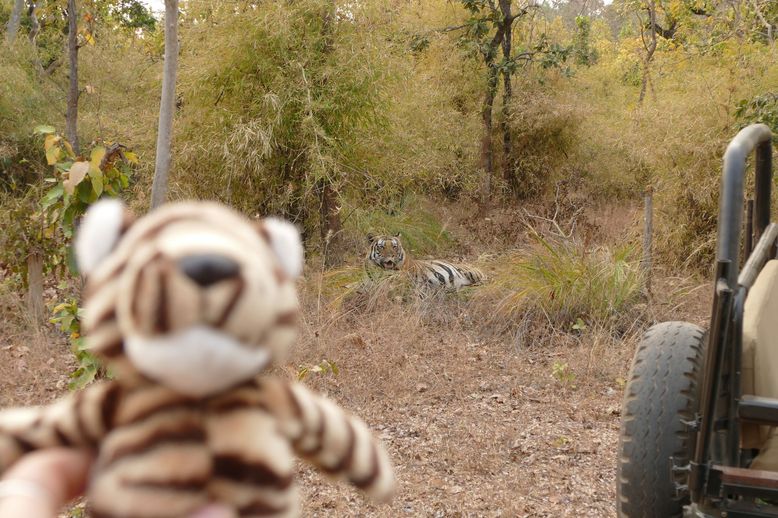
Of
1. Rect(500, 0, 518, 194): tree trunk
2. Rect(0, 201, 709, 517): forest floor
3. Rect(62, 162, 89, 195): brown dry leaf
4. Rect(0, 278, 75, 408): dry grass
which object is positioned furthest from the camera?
Rect(500, 0, 518, 194): tree trunk

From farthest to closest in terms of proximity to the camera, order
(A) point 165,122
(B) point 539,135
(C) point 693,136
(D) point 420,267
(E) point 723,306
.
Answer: (B) point 539,135 < (C) point 693,136 < (D) point 420,267 < (A) point 165,122 < (E) point 723,306

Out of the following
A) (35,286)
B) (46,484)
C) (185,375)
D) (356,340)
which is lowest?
(356,340)

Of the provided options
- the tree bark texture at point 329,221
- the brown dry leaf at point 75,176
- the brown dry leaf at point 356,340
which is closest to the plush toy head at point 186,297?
the brown dry leaf at point 75,176

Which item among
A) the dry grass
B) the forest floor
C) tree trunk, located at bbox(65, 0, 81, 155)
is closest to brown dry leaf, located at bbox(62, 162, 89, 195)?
the forest floor

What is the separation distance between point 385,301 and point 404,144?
7.90 ft

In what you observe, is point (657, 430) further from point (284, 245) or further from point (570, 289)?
point (570, 289)

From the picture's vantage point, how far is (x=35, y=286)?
547 cm

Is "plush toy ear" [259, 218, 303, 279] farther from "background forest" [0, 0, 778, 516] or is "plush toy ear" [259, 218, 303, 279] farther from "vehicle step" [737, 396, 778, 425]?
"background forest" [0, 0, 778, 516]

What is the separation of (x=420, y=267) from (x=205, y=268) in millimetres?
6261

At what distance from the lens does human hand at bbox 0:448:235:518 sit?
76 cm

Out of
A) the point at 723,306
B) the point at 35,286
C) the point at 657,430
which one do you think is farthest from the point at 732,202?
the point at 35,286

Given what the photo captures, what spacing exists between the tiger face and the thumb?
6.12 metres

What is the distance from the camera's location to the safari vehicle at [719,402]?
1.92 m

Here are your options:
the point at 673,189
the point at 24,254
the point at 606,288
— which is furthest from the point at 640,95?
the point at 24,254
